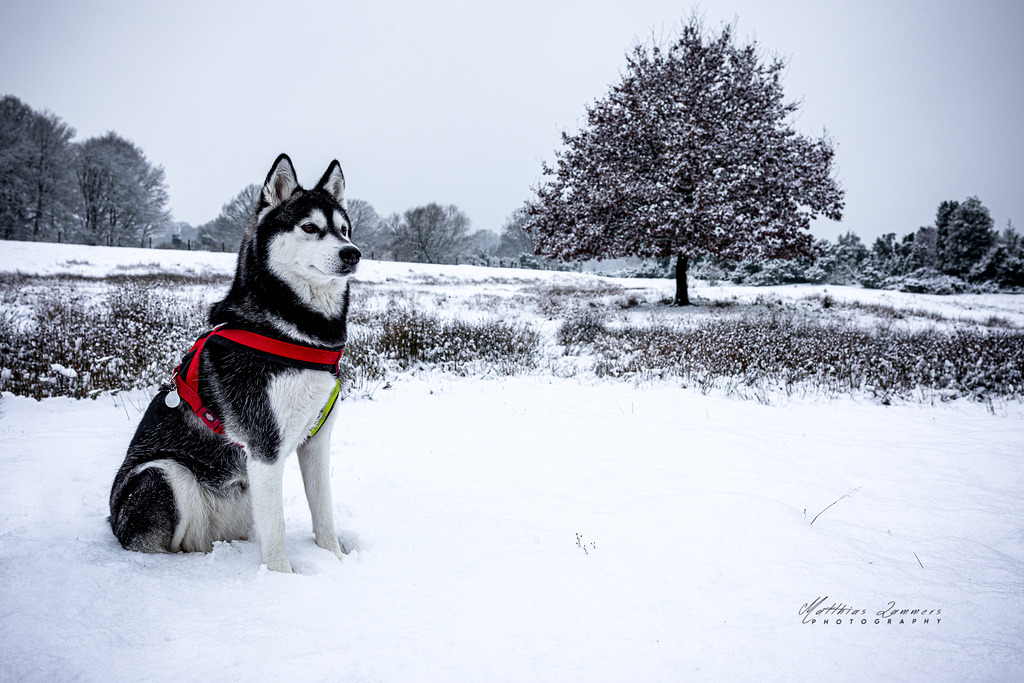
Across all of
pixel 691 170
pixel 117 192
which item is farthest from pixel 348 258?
pixel 117 192

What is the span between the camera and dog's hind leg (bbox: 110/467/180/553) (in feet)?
6.63

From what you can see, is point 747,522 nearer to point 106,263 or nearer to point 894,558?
point 894,558

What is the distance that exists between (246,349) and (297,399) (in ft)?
1.08

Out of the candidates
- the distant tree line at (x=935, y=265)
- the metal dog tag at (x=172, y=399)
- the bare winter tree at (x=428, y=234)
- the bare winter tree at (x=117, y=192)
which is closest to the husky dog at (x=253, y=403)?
the metal dog tag at (x=172, y=399)

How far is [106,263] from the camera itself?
25469 mm

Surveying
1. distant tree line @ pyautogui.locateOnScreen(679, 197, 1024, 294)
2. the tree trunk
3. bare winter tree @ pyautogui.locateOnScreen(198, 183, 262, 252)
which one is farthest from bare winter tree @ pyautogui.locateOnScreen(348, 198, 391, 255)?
the tree trunk

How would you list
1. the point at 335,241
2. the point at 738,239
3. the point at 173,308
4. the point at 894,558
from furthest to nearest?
the point at 738,239 < the point at 173,308 < the point at 894,558 < the point at 335,241

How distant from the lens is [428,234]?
193 ft

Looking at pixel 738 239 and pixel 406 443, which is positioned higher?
pixel 738 239

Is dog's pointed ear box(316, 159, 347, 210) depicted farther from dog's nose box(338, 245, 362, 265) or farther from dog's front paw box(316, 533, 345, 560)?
dog's front paw box(316, 533, 345, 560)

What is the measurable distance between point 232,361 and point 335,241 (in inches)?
30.2

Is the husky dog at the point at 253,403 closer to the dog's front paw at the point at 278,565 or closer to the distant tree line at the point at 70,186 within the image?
the dog's front paw at the point at 278,565

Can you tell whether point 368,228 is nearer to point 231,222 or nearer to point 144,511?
point 231,222

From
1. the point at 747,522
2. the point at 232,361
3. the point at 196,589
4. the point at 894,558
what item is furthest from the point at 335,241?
the point at 894,558
